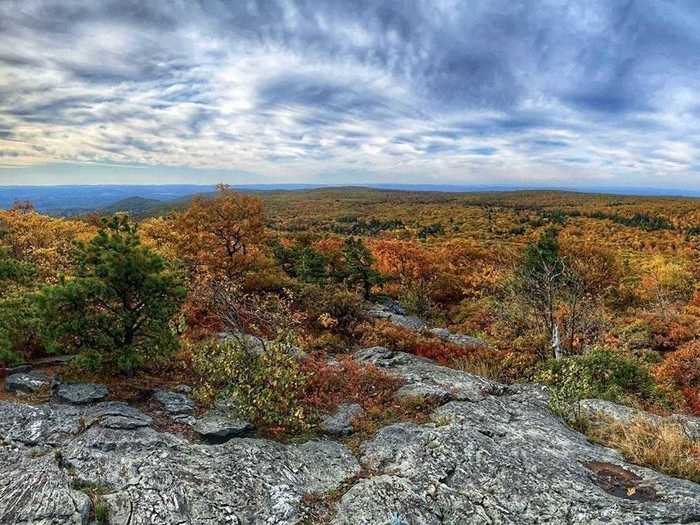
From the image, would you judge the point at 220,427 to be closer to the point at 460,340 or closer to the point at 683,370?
the point at 460,340

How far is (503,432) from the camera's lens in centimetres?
928

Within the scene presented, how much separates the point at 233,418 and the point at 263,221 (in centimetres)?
1398

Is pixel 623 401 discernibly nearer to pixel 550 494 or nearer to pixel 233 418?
pixel 550 494

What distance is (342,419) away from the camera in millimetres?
9695

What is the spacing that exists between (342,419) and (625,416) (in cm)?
651

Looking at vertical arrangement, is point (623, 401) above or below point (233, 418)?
below

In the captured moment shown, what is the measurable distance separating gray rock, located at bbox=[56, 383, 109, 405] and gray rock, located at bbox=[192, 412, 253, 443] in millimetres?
2149

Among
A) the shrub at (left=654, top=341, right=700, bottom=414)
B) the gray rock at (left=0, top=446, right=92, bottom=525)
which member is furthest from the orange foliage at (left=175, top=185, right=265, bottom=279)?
the shrub at (left=654, top=341, right=700, bottom=414)

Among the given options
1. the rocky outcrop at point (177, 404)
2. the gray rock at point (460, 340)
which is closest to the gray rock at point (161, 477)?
the rocky outcrop at point (177, 404)

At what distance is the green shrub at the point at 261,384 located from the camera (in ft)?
29.5

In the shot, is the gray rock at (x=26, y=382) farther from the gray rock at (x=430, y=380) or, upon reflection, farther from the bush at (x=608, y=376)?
the bush at (x=608, y=376)

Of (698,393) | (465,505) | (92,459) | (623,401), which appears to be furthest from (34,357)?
(698,393)

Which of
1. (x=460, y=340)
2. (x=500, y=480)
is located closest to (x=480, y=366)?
(x=460, y=340)

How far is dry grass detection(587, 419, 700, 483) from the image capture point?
26.7ft
